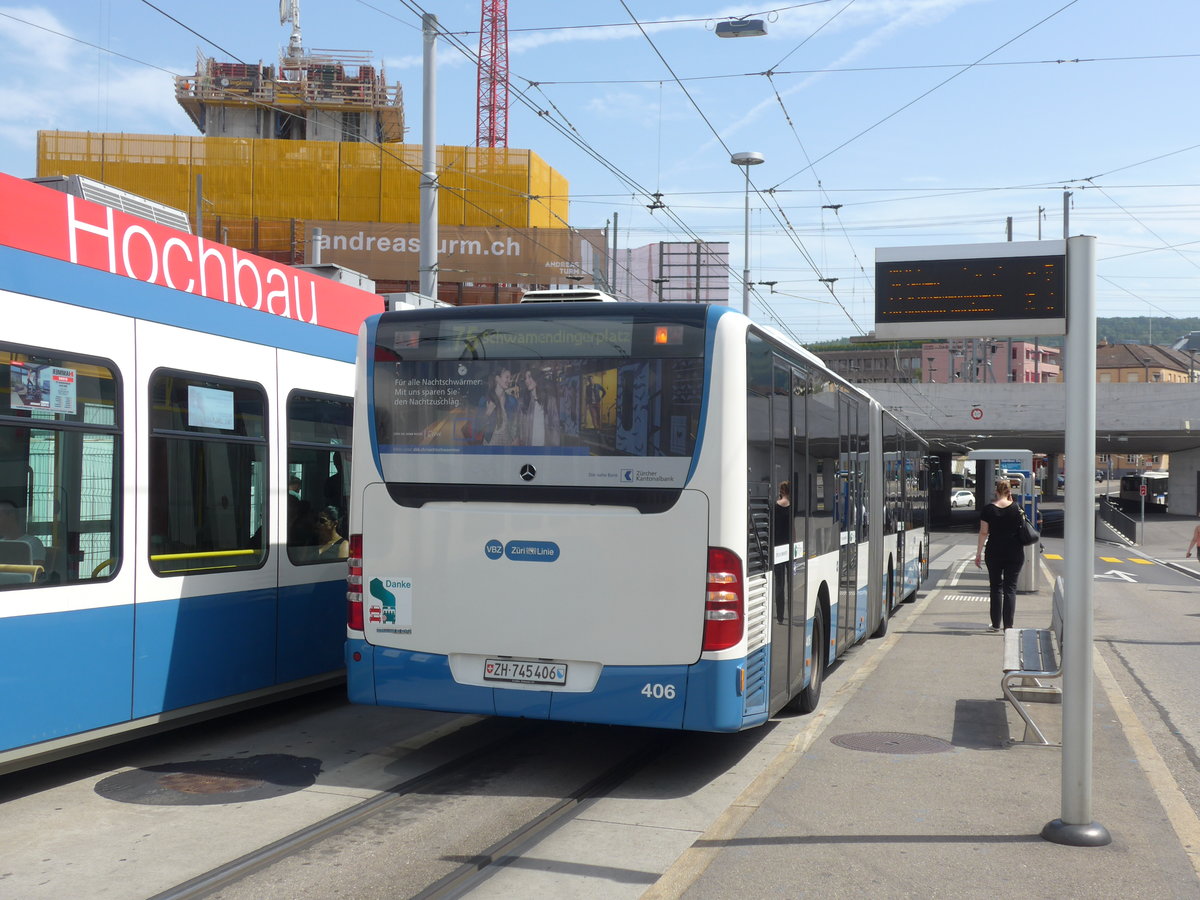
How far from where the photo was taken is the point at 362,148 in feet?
186

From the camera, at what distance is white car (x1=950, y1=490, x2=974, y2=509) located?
8579cm

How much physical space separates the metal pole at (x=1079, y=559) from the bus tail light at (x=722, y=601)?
5.84 ft

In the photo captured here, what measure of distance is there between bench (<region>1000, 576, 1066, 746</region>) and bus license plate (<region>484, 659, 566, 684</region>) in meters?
3.37

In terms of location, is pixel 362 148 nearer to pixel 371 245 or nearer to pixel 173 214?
pixel 371 245

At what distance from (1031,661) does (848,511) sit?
8.29 feet

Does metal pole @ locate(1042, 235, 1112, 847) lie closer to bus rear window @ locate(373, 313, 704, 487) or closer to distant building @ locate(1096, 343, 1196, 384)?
bus rear window @ locate(373, 313, 704, 487)

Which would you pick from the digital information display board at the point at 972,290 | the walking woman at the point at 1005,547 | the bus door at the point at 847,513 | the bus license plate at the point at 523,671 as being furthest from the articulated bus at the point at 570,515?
the walking woman at the point at 1005,547

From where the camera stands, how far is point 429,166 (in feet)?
50.0

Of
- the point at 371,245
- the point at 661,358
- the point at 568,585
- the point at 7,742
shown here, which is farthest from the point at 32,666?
the point at 371,245

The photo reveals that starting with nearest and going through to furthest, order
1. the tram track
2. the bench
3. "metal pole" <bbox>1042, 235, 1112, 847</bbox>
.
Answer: the tram track, "metal pole" <bbox>1042, 235, 1112, 847</bbox>, the bench

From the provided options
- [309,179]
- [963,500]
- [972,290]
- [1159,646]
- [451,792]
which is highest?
[309,179]

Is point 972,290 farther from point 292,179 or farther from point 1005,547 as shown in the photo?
point 292,179

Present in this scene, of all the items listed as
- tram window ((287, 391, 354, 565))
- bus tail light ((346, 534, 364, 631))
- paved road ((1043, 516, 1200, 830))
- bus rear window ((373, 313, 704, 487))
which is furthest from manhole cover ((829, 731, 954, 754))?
tram window ((287, 391, 354, 565))

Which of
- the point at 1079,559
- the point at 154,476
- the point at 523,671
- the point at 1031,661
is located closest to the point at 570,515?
the point at 523,671
